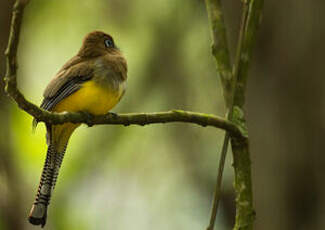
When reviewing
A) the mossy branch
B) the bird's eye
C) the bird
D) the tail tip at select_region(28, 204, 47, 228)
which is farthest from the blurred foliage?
the mossy branch

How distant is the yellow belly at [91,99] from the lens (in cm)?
314

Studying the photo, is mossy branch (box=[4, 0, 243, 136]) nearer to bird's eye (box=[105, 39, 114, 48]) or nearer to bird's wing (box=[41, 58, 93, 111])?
bird's wing (box=[41, 58, 93, 111])

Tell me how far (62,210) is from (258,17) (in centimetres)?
294

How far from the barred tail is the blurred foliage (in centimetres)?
63

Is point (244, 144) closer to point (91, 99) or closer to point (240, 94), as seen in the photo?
point (240, 94)

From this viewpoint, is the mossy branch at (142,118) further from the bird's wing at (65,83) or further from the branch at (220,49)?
the bird's wing at (65,83)

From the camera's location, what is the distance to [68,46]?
21.8 ft

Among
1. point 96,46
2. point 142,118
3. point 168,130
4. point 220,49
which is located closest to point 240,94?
point 220,49

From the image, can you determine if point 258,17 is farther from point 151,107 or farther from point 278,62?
point 151,107

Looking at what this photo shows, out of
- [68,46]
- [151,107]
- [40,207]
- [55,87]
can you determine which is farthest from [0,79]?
[68,46]

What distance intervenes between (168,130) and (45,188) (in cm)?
291

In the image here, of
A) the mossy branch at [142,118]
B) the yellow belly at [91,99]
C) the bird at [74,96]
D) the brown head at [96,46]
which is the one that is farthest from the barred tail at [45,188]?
the brown head at [96,46]

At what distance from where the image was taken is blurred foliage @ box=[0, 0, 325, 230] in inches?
164

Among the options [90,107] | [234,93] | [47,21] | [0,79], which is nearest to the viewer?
[234,93]
